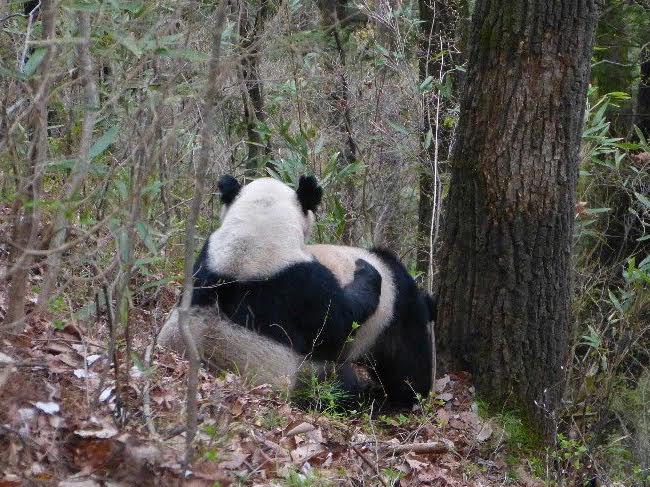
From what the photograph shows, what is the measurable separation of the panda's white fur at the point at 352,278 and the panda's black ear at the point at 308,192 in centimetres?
32

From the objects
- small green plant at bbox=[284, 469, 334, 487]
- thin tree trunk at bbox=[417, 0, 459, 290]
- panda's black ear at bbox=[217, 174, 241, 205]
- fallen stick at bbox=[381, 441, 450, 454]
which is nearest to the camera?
small green plant at bbox=[284, 469, 334, 487]

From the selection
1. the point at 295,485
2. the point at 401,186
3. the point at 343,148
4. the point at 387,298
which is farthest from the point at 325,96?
the point at 295,485

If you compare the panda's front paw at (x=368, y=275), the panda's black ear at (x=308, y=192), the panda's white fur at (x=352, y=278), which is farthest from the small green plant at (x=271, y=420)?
the panda's black ear at (x=308, y=192)

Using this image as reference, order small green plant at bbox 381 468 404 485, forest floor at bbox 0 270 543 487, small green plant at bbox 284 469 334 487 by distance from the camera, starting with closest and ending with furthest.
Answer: forest floor at bbox 0 270 543 487, small green plant at bbox 284 469 334 487, small green plant at bbox 381 468 404 485

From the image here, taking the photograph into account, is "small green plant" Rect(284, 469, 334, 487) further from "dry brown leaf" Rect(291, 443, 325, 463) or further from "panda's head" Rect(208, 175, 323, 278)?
"panda's head" Rect(208, 175, 323, 278)

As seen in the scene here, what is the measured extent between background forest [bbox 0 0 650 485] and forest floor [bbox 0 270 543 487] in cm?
3

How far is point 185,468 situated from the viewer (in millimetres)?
3408

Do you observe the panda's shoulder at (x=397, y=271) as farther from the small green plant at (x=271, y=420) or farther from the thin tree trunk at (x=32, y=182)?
the thin tree trunk at (x=32, y=182)

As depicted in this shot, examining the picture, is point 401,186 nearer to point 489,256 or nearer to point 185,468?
point 489,256

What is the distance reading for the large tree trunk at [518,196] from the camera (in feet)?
18.9

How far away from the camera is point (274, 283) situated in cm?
566

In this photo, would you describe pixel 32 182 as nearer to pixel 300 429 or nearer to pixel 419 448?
pixel 300 429

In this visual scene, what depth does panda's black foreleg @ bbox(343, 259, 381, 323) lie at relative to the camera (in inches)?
237

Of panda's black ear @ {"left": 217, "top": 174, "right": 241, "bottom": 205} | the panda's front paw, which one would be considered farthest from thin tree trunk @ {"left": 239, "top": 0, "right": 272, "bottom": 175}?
the panda's front paw
